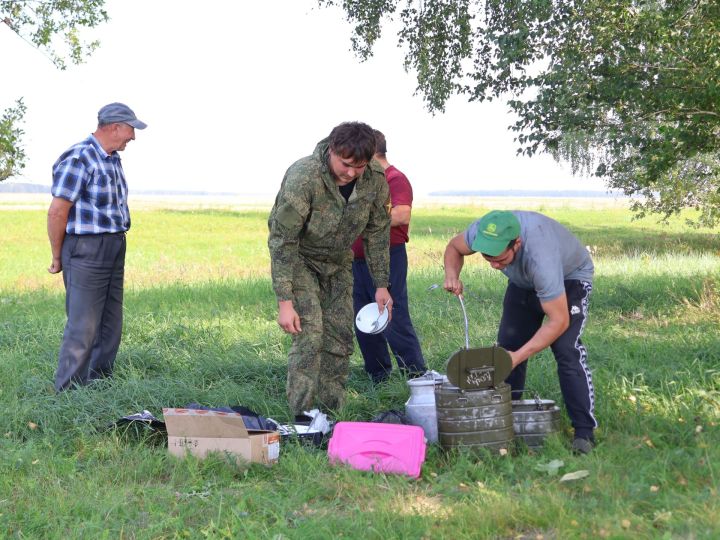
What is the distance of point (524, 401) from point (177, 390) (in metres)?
2.38

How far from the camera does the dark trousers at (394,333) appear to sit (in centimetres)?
604

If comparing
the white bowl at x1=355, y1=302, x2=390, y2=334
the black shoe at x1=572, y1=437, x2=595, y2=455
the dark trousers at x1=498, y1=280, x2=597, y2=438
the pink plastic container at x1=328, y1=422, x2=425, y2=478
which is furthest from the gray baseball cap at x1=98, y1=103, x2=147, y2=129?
the black shoe at x1=572, y1=437, x2=595, y2=455

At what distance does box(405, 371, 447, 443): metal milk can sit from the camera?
476cm

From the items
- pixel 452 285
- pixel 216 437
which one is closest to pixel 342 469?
pixel 216 437

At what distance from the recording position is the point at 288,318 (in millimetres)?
4785

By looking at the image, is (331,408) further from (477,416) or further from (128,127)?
(128,127)

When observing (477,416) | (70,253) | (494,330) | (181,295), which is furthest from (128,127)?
(181,295)

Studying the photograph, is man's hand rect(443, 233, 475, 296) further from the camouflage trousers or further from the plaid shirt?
the plaid shirt

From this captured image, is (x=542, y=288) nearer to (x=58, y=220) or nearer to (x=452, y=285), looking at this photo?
(x=452, y=285)

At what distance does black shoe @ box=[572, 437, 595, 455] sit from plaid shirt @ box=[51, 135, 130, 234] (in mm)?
3453

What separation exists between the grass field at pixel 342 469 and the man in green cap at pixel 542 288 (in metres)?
0.33

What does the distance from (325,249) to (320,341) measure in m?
0.56

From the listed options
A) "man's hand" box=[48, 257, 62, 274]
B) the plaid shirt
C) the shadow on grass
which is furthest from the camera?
"man's hand" box=[48, 257, 62, 274]

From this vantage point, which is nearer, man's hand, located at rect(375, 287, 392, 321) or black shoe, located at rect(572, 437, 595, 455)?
black shoe, located at rect(572, 437, 595, 455)
